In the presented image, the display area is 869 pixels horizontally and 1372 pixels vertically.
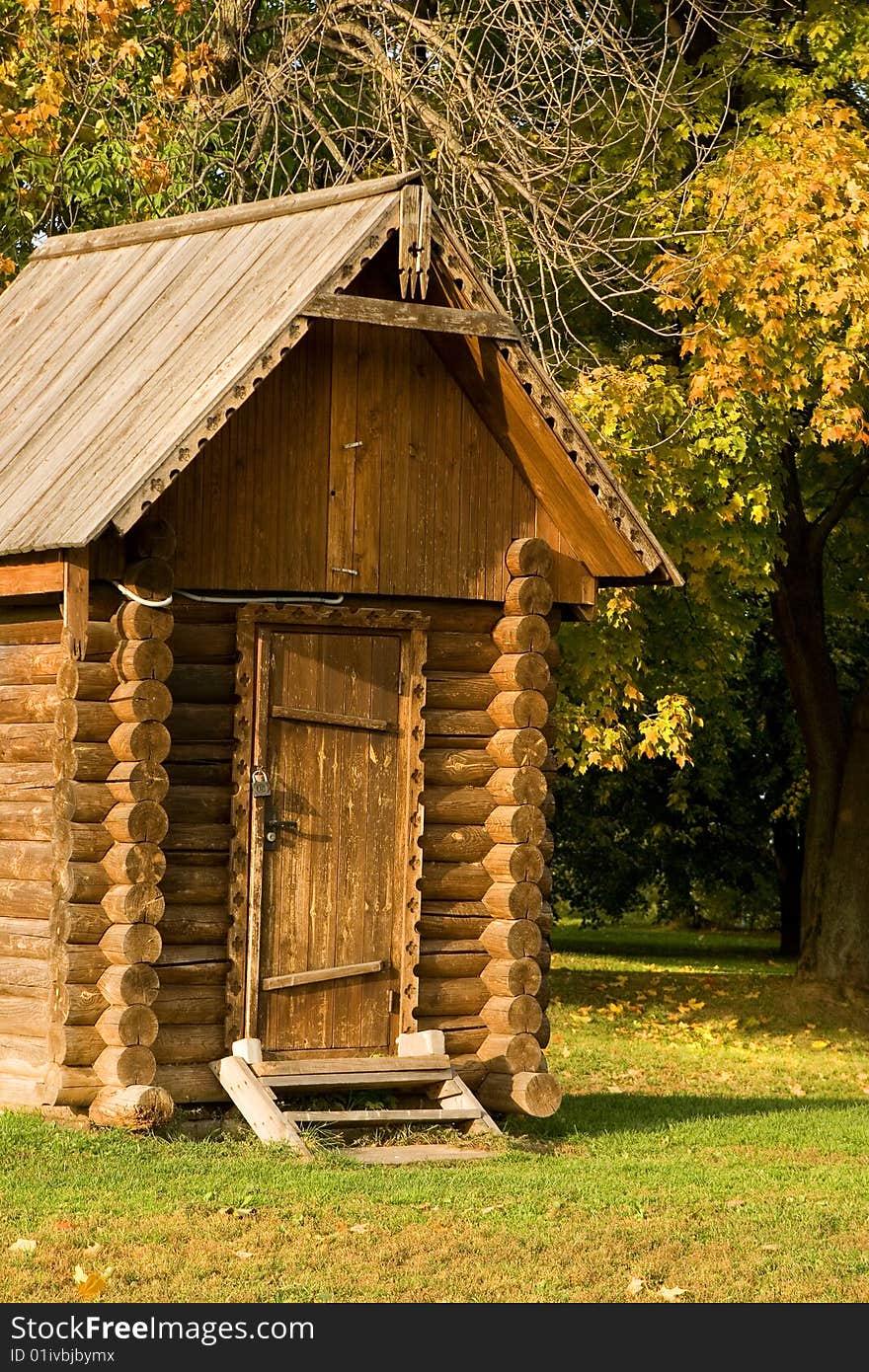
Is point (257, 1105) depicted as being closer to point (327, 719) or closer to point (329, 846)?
point (329, 846)

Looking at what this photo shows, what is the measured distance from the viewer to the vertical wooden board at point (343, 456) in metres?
12.1

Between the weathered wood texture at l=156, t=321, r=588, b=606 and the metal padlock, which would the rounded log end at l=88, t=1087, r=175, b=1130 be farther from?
the weathered wood texture at l=156, t=321, r=588, b=606

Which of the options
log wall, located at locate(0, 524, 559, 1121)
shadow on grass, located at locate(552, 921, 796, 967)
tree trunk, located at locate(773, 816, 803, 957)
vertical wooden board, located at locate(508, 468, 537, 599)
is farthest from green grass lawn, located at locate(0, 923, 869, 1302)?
tree trunk, located at locate(773, 816, 803, 957)

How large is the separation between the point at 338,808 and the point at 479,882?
1.16 m


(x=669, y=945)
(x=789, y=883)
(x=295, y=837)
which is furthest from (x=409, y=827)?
(x=669, y=945)

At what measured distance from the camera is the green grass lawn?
841 cm

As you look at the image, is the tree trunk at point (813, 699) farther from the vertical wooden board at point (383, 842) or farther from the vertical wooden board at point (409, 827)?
the vertical wooden board at point (383, 842)

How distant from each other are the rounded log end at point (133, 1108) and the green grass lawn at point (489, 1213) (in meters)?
0.09

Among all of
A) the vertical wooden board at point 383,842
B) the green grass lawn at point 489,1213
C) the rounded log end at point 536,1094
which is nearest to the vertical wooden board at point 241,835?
the vertical wooden board at point 383,842

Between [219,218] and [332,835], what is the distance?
4.20 meters

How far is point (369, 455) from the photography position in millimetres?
12203

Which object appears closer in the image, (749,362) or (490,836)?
(490,836)

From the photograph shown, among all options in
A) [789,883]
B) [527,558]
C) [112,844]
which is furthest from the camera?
[789,883]
